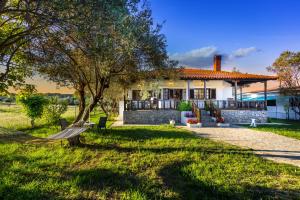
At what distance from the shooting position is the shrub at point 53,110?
763 inches

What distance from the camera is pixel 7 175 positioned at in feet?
20.0

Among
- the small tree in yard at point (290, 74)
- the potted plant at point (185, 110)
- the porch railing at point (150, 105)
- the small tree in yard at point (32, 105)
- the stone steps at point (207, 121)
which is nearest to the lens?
the small tree in yard at point (32, 105)

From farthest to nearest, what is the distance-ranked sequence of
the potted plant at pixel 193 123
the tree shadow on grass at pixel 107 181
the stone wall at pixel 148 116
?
the stone wall at pixel 148 116 < the potted plant at pixel 193 123 < the tree shadow on grass at pixel 107 181

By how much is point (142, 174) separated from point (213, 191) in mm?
1983

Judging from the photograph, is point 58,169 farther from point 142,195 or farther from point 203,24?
point 203,24

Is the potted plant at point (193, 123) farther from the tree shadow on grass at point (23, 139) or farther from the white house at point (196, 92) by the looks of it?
the tree shadow on grass at point (23, 139)

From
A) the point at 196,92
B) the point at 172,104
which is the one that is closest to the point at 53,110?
the point at 172,104

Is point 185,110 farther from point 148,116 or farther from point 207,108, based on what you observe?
point 148,116

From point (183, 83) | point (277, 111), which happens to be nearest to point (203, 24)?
point (183, 83)

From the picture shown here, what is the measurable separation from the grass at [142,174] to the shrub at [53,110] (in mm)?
10144

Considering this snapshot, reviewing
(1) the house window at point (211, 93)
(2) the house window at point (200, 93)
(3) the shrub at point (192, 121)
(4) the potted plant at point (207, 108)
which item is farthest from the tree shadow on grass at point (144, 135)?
(1) the house window at point (211, 93)

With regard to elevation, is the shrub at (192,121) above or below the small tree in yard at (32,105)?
below

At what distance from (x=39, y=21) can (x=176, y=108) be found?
53.9 feet

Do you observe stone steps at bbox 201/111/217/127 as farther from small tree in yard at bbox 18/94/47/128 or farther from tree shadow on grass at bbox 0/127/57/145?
small tree in yard at bbox 18/94/47/128
